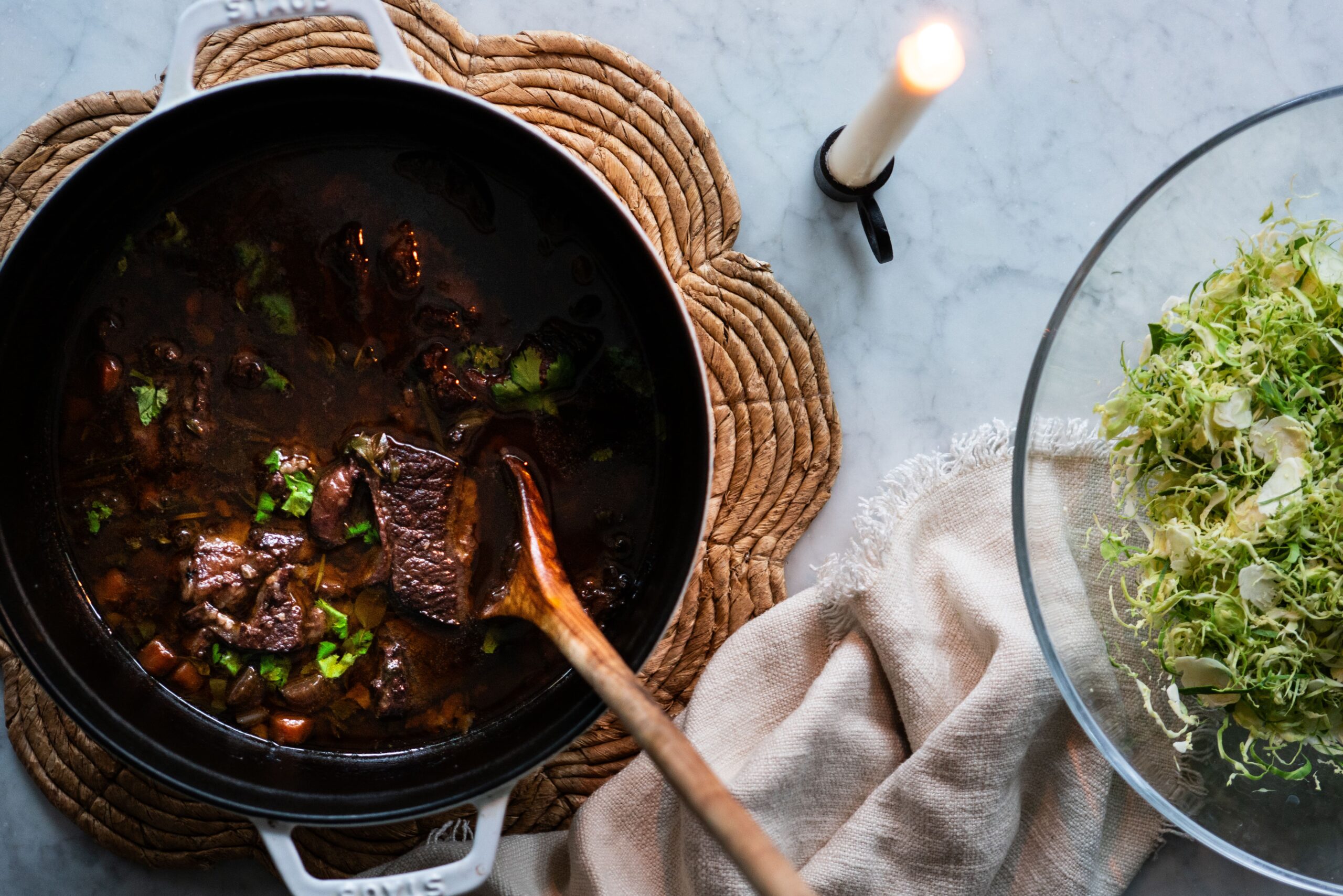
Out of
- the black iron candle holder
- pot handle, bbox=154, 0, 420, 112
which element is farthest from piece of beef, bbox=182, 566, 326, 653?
the black iron candle holder

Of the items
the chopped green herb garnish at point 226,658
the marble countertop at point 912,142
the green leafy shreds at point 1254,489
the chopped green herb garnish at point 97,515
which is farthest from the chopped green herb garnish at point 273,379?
the green leafy shreds at point 1254,489

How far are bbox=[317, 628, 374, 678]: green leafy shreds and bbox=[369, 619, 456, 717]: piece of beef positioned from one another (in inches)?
0.7

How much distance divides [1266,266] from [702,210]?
0.96 meters

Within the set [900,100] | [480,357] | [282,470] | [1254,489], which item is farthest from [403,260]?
[1254,489]

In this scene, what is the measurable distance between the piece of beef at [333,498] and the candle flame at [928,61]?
1145 millimetres

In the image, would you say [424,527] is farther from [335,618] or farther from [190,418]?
[190,418]

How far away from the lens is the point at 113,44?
186cm

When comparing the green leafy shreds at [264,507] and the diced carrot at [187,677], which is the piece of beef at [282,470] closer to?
the green leafy shreds at [264,507]

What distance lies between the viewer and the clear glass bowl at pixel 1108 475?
1632 millimetres

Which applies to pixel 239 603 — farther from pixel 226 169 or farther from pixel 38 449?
pixel 226 169

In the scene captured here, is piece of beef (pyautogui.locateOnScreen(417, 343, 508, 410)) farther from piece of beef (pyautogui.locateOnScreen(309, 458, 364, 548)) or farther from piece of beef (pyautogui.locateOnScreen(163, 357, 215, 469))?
piece of beef (pyautogui.locateOnScreen(163, 357, 215, 469))

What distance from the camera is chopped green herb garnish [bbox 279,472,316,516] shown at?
5.44 ft

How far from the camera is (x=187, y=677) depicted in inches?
66.5

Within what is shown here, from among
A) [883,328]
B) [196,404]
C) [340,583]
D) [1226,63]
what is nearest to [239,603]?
[340,583]
